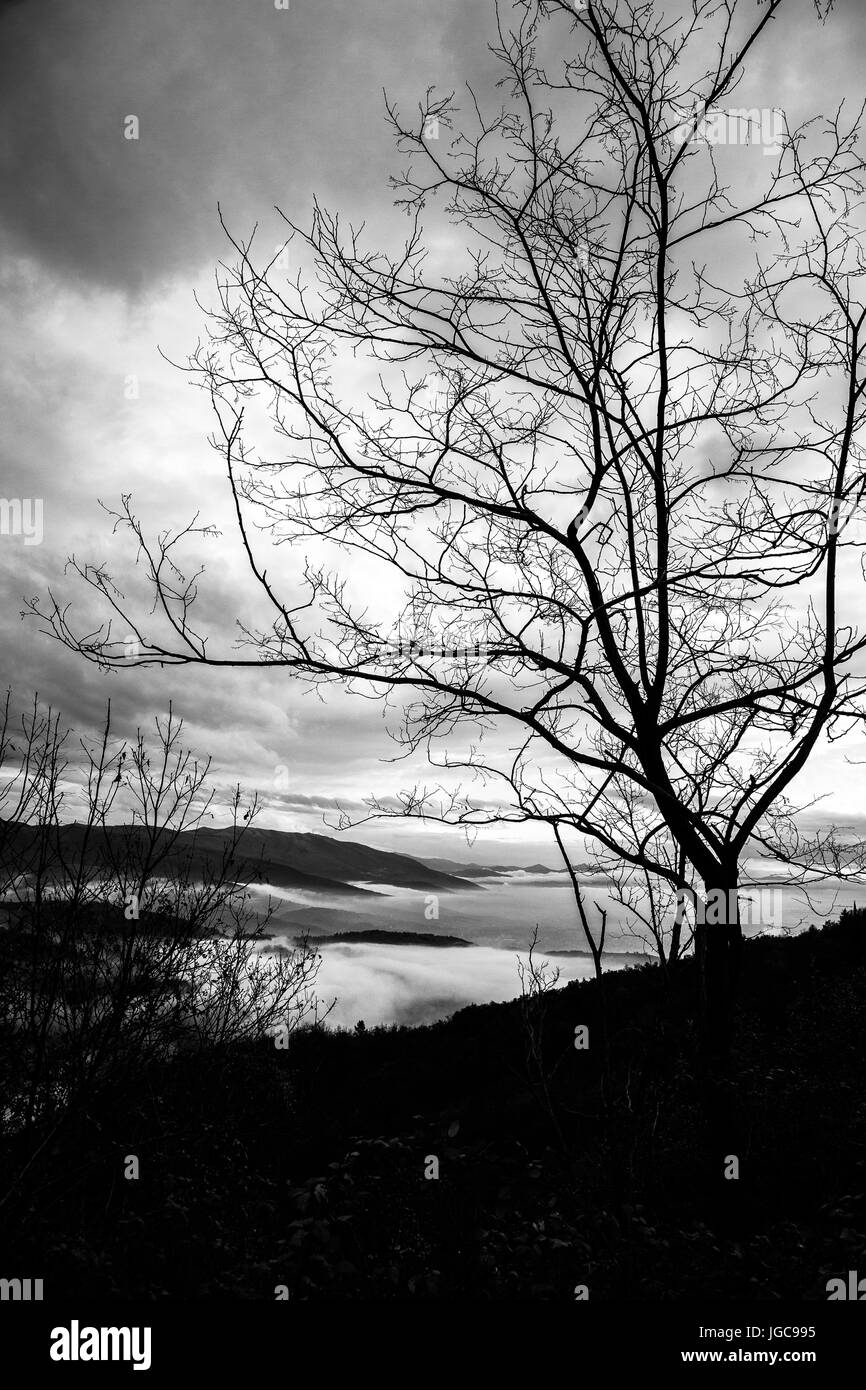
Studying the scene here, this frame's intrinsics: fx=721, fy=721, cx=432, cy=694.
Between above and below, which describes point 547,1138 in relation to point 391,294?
below

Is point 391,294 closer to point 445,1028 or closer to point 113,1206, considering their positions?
point 113,1206

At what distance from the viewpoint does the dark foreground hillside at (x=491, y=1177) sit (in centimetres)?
394

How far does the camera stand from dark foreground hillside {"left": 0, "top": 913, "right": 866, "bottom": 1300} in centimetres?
394

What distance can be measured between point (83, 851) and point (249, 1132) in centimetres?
574

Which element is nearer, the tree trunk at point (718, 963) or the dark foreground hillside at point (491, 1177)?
the dark foreground hillside at point (491, 1177)

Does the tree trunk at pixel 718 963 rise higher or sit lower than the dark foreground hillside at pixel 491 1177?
higher

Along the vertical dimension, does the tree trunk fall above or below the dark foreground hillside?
above

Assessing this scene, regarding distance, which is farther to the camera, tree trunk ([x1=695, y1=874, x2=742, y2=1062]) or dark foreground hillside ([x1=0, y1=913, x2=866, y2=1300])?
tree trunk ([x1=695, y1=874, x2=742, y2=1062])

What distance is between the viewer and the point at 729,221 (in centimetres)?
476

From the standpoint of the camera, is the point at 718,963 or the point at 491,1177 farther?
the point at 491,1177

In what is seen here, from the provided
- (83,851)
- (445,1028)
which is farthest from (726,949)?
(445,1028)

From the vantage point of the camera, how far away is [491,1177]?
7.75 metres

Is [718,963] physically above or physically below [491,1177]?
above
